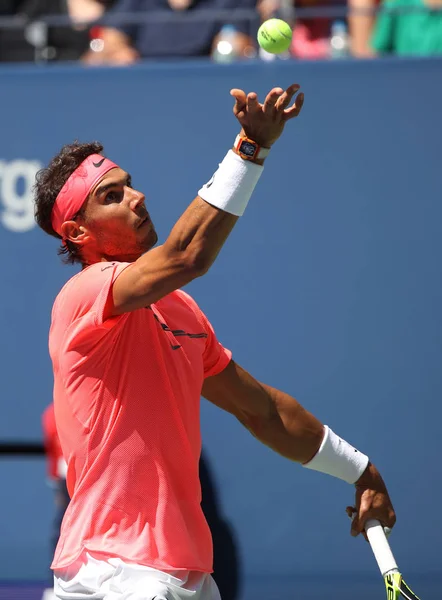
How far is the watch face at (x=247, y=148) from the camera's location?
2.31 metres

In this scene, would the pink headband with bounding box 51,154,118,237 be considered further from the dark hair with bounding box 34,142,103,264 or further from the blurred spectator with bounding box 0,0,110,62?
the blurred spectator with bounding box 0,0,110,62

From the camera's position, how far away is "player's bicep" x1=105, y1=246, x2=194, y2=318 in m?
2.31

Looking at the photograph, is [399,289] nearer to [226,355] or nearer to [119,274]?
[226,355]

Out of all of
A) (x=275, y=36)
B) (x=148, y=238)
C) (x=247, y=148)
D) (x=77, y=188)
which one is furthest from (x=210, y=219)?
(x=275, y=36)

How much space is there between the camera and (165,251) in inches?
91.4

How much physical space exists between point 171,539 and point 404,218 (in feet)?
7.68

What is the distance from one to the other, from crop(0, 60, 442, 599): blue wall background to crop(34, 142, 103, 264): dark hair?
5.63 ft

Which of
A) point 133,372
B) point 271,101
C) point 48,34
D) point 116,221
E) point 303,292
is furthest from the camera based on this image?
point 48,34

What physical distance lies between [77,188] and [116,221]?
0.15m

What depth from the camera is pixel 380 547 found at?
2826 mm

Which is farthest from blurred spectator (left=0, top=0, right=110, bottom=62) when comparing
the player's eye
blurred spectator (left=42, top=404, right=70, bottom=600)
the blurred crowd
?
the player's eye

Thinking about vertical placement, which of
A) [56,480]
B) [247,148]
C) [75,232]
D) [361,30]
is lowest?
[56,480]

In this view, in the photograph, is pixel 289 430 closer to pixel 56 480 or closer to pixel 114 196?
pixel 114 196

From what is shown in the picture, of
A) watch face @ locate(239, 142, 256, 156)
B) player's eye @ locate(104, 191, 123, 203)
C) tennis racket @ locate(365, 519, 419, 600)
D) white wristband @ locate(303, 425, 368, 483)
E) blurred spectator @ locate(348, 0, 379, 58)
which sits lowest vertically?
tennis racket @ locate(365, 519, 419, 600)
